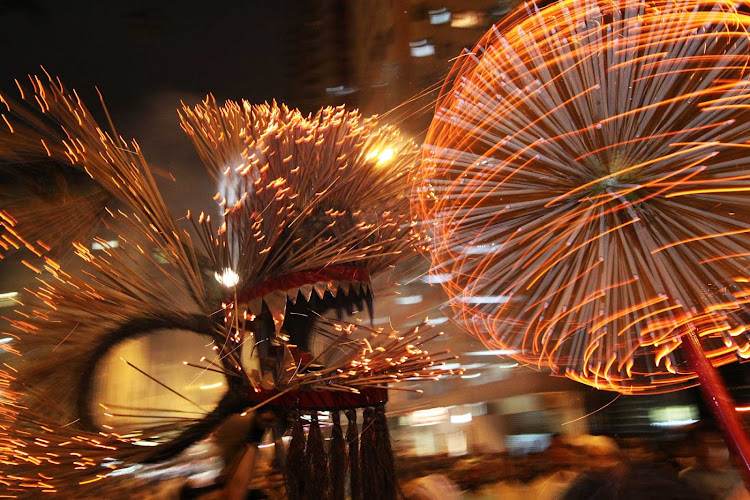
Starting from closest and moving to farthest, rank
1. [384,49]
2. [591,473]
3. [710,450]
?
[591,473]
[710,450]
[384,49]

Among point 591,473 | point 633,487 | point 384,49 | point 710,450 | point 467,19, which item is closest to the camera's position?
point 633,487

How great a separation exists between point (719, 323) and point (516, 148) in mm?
403

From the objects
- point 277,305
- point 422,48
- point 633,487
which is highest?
point 422,48

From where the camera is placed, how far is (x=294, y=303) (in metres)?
0.83

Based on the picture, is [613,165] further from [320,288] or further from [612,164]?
[320,288]

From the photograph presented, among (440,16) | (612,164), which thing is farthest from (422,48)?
(612,164)

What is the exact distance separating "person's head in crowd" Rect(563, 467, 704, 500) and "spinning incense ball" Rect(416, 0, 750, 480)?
0.63 ft

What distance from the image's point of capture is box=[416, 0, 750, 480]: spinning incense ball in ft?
2.39

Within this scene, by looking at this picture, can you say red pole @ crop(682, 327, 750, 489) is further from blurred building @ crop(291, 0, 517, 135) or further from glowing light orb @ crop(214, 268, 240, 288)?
blurred building @ crop(291, 0, 517, 135)

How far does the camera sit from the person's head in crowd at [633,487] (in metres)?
0.82

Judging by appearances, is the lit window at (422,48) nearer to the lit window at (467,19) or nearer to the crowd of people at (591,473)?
the lit window at (467,19)

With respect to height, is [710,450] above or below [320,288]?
below

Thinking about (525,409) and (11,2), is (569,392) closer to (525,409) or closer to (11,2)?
(525,409)

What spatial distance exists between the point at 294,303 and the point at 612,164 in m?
0.46
